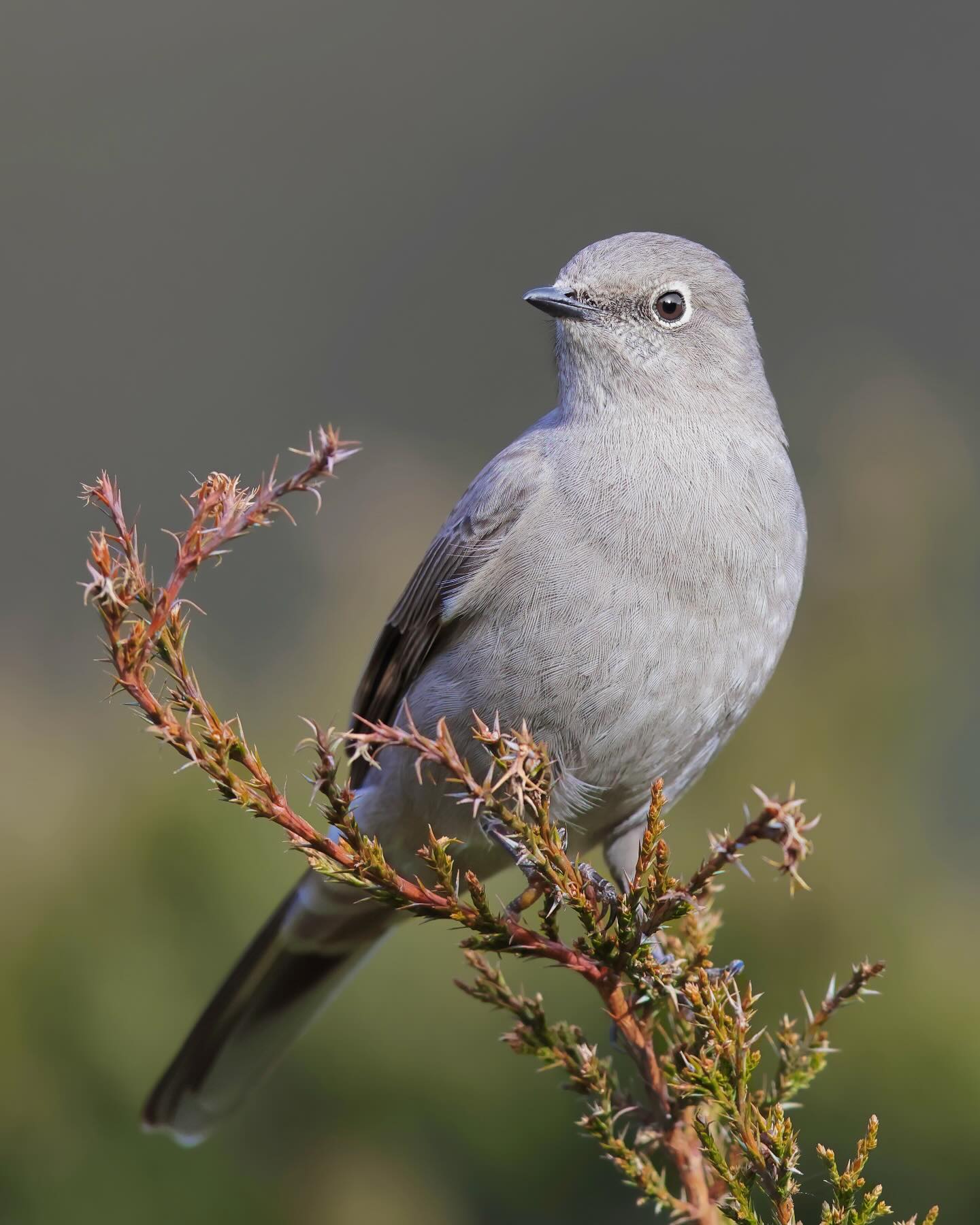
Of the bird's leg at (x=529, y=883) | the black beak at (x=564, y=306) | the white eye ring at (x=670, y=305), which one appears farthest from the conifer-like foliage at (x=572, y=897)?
the white eye ring at (x=670, y=305)

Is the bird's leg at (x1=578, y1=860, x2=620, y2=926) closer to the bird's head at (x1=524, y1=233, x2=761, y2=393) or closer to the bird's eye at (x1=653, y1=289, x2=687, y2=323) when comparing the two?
the bird's head at (x1=524, y1=233, x2=761, y2=393)

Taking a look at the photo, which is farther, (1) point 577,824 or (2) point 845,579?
(2) point 845,579

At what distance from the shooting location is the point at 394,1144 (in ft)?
13.5

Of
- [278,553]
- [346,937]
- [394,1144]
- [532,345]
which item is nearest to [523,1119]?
[394,1144]

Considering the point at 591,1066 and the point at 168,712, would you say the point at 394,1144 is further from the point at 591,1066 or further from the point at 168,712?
the point at 168,712

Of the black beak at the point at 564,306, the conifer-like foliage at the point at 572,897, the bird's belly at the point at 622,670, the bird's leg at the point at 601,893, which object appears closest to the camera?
the conifer-like foliage at the point at 572,897

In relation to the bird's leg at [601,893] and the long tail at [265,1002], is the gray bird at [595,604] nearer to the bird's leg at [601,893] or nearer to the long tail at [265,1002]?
the long tail at [265,1002]

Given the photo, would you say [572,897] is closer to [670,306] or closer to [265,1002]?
[265,1002]

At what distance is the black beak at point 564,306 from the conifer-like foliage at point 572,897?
1442 millimetres

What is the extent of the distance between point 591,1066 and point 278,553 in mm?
5733

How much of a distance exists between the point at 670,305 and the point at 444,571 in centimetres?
109

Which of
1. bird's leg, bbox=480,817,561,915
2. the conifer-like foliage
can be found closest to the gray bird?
bird's leg, bbox=480,817,561,915

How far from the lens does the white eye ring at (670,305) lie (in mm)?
4117

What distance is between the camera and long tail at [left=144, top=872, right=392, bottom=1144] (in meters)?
4.04
